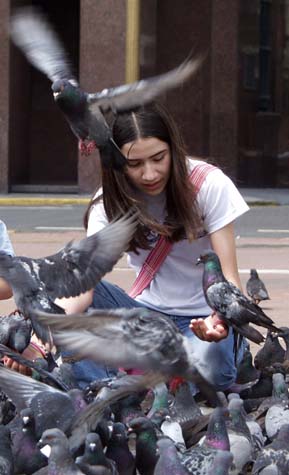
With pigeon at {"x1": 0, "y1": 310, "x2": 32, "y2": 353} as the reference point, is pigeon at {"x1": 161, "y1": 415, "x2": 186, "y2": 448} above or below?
below

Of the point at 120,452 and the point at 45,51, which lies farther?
the point at 45,51

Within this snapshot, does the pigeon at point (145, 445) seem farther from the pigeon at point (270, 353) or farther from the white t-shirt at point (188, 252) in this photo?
the pigeon at point (270, 353)

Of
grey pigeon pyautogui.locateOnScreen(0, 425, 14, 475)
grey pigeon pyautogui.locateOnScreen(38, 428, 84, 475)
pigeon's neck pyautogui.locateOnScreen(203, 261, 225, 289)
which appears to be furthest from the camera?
pigeon's neck pyautogui.locateOnScreen(203, 261, 225, 289)

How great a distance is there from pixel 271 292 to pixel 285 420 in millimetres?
5398

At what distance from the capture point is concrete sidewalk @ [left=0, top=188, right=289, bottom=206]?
21.3 meters

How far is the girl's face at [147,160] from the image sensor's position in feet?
19.8

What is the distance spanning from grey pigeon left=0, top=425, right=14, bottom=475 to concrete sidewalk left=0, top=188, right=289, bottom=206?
15905 mm

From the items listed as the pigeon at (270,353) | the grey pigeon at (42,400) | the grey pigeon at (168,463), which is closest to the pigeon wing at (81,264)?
the grey pigeon at (42,400)

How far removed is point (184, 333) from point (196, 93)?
57.7 feet

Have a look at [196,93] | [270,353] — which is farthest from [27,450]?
[196,93]

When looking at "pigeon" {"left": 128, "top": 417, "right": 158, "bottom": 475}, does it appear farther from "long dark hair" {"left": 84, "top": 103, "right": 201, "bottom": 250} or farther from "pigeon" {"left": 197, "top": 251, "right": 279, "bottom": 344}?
"long dark hair" {"left": 84, "top": 103, "right": 201, "bottom": 250}

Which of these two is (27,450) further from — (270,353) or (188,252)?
(270,353)

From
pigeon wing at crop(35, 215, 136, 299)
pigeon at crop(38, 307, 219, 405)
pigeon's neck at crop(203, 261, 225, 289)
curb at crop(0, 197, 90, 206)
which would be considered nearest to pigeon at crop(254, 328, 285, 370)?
pigeon's neck at crop(203, 261, 225, 289)

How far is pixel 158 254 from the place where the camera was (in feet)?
A: 21.7
